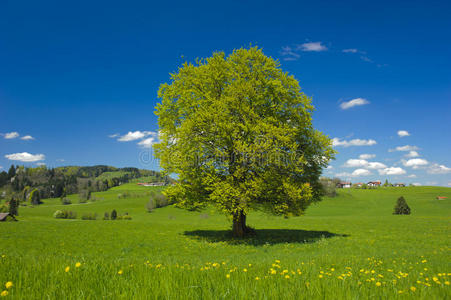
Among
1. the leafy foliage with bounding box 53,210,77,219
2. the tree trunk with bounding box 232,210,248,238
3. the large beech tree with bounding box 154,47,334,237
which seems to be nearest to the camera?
the large beech tree with bounding box 154,47,334,237

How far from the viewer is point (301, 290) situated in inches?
129

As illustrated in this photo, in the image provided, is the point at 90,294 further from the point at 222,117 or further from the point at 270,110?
the point at 270,110

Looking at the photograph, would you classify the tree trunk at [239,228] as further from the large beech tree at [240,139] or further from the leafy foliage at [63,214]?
the leafy foliage at [63,214]

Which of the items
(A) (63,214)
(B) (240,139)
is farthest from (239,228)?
(A) (63,214)

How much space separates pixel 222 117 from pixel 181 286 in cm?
1655

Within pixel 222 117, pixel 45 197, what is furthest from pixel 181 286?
pixel 45 197

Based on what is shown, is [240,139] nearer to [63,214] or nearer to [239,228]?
[239,228]

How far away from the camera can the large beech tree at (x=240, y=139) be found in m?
18.8

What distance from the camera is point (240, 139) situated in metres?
19.9

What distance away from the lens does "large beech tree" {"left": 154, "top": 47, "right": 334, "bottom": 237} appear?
1884 cm

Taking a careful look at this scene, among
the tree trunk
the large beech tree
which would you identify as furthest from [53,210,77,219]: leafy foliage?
the tree trunk

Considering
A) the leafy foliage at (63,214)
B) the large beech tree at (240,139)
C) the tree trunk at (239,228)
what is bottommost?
the leafy foliage at (63,214)

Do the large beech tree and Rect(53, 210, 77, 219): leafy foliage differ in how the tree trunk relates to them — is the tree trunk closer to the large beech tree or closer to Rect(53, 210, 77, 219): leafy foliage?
the large beech tree

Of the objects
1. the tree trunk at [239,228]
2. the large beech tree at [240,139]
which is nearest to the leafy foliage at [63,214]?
the large beech tree at [240,139]
